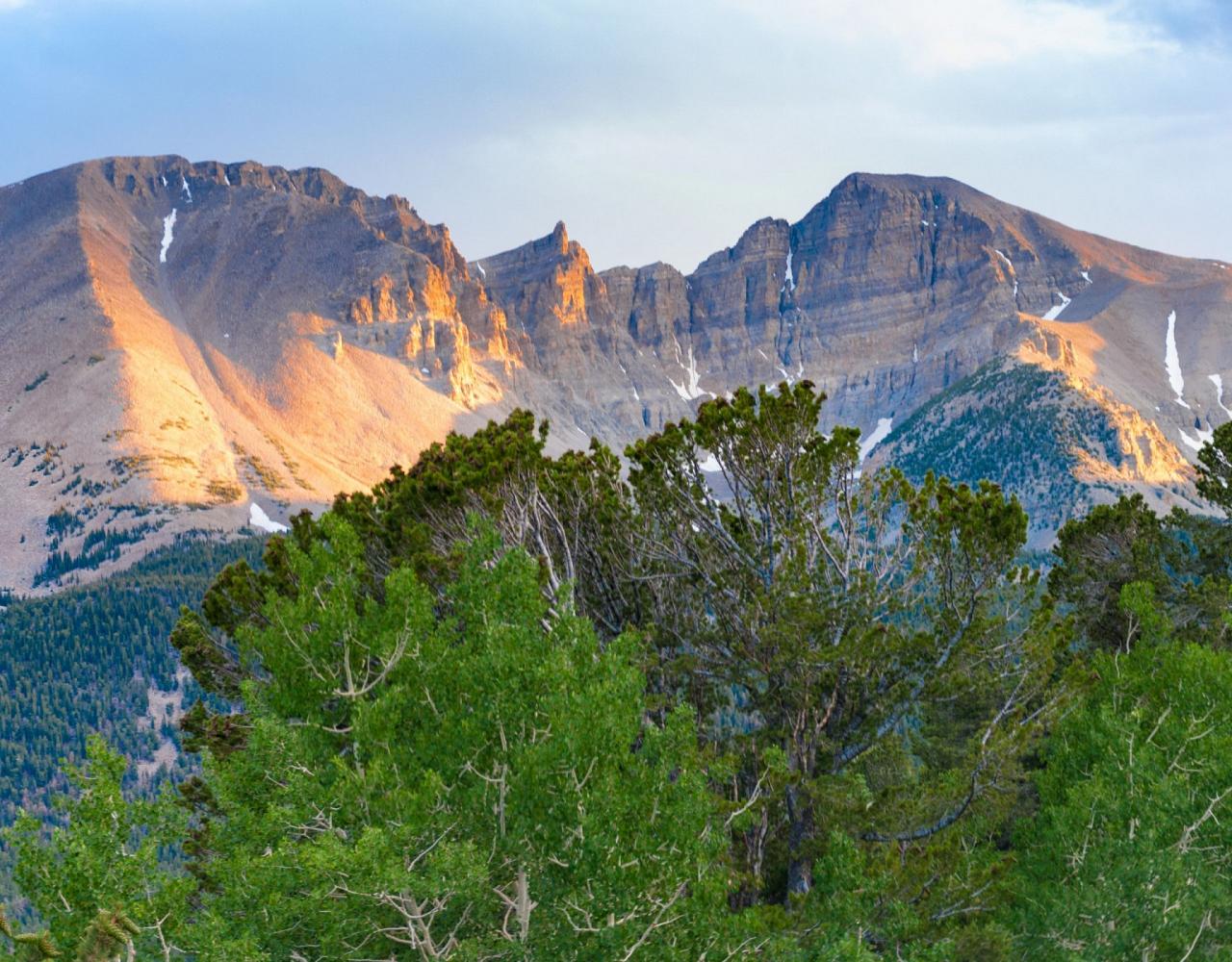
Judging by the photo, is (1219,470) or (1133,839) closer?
(1133,839)

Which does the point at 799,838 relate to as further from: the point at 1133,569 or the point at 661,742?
the point at 1133,569

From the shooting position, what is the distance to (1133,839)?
22.2 metres

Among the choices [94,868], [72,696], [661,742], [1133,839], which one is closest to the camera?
[94,868]

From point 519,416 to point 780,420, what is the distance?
665 centimetres

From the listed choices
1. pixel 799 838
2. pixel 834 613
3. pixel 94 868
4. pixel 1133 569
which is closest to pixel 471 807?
pixel 94 868

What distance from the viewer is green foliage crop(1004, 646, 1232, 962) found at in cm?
2197

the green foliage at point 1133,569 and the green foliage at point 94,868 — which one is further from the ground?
the green foliage at point 94,868

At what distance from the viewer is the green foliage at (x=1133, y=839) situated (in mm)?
21969

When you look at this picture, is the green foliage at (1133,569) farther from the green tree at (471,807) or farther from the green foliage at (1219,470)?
the green tree at (471,807)

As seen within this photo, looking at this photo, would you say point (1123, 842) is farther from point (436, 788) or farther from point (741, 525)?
point (436, 788)

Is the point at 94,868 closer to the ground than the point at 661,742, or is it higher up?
closer to the ground

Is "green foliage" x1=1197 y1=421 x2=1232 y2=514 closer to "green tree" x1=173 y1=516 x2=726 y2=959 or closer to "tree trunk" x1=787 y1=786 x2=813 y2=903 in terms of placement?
"tree trunk" x1=787 y1=786 x2=813 y2=903

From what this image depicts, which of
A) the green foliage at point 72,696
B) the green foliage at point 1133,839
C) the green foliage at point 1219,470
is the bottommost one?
the green foliage at point 72,696

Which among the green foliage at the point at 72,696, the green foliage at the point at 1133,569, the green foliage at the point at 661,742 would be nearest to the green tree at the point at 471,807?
the green foliage at the point at 661,742
